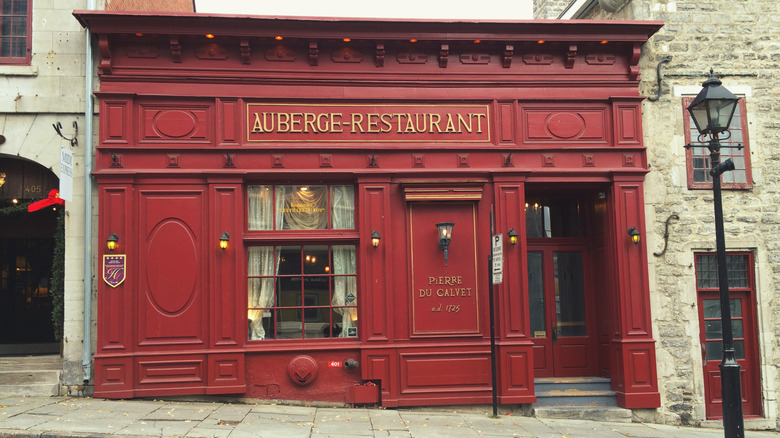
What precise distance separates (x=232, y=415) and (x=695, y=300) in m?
7.74

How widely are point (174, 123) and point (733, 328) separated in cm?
1007

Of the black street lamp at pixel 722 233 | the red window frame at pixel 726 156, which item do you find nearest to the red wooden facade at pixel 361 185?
the red window frame at pixel 726 156

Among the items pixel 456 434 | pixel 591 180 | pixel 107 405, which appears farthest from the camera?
pixel 591 180

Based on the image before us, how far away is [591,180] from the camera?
11250 millimetres

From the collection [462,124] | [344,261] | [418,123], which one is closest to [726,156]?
[462,124]

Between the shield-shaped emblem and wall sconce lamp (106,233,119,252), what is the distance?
0.13 metres

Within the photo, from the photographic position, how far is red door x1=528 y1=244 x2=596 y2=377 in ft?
38.3

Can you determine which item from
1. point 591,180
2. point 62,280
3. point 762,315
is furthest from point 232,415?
point 762,315

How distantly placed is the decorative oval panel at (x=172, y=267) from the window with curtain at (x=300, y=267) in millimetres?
929

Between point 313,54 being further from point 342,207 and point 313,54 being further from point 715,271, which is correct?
point 715,271

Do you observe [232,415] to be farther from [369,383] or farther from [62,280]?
[62,280]

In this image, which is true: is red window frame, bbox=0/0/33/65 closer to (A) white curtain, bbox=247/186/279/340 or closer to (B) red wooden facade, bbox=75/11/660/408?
(B) red wooden facade, bbox=75/11/660/408

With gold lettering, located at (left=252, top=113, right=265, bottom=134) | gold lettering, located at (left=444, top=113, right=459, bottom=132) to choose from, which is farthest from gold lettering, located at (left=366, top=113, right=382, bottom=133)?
gold lettering, located at (left=252, top=113, right=265, bottom=134)

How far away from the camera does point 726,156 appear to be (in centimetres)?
1172
